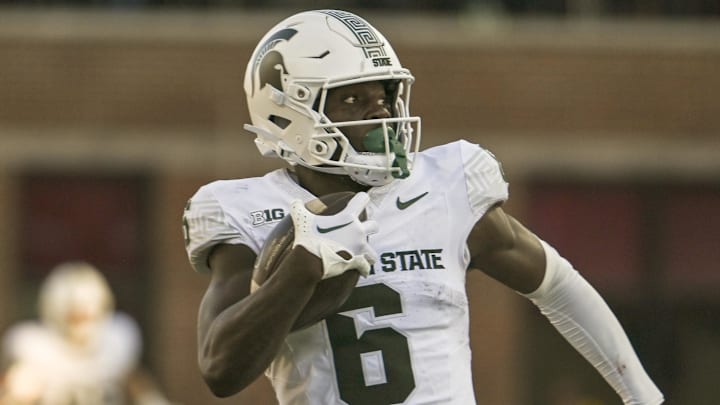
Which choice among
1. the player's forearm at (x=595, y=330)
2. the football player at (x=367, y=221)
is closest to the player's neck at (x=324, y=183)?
the football player at (x=367, y=221)

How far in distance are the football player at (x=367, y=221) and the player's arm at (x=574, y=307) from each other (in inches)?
0.5

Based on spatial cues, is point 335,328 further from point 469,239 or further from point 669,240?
point 669,240

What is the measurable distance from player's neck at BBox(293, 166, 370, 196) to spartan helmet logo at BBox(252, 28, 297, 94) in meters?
0.21

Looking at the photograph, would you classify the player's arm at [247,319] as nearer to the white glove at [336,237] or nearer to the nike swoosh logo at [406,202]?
the white glove at [336,237]

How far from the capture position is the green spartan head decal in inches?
147

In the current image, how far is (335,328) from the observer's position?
3.73 meters

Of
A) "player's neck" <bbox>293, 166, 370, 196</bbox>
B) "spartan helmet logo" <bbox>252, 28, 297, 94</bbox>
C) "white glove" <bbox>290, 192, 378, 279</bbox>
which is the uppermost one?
"spartan helmet logo" <bbox>252, 28, 297, 94</bbox>

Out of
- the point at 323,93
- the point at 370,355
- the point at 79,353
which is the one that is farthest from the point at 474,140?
the point at 370,355

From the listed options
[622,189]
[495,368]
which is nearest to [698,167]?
[622,189]

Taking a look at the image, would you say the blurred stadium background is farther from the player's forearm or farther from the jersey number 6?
the jersey number 6

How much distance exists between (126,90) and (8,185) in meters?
1.12

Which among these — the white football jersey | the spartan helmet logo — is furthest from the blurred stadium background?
the white football jersey

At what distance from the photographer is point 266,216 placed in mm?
3816

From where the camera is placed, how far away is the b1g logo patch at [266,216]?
150 inches
